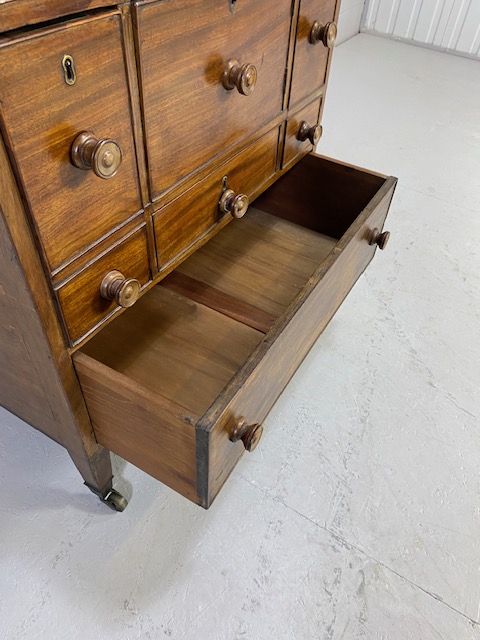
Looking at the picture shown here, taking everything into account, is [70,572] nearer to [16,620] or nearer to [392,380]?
[16,620]

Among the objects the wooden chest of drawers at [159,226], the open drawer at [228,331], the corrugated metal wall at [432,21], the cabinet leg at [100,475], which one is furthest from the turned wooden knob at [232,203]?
the corrugated metal wall at [432,21]

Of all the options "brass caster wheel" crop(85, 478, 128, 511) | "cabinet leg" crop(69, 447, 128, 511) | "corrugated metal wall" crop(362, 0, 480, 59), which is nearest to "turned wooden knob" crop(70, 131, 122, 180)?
"cabinet leg" crop(69, 447, 128, 511)

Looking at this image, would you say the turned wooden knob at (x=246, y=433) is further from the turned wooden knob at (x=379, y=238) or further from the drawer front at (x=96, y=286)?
the turned wooden knob at (x=379, y=238)

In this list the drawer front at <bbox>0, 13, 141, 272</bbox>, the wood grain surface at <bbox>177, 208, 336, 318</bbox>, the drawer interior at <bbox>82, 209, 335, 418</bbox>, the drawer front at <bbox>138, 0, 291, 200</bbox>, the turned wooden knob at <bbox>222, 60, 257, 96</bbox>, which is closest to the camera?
the drawer front at <bbox>0, 13, 141, 272</bbox>

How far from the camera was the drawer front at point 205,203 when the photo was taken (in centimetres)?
69

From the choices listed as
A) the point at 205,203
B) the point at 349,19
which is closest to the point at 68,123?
the point at 205,203

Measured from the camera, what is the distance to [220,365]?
2.56 ft

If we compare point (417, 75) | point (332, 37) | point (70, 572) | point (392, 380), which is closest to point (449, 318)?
point (392, 380)

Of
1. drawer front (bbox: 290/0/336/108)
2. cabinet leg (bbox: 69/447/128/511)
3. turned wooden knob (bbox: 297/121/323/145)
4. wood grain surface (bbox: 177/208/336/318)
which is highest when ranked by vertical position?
drawer front (bbox: 290/0/336/108)

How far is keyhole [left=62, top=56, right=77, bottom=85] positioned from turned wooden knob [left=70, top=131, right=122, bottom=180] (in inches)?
1.9

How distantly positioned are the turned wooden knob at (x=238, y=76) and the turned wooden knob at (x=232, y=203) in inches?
5.9

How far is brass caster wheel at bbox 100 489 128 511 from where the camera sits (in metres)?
0.86

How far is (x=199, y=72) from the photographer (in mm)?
618

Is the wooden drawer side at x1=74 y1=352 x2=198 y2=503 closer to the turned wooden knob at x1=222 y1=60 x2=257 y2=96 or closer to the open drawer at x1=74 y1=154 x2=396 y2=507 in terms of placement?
the open drawer at x1=74 y1=154 x2=396 y2=507
